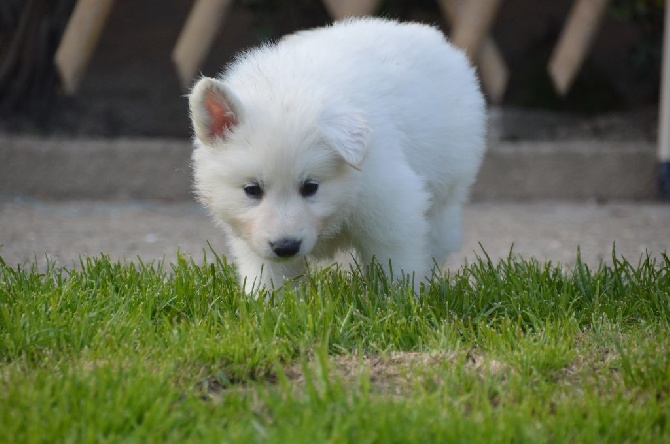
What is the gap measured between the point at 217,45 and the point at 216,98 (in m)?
5.52

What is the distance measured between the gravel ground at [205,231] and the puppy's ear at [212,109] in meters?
1.28

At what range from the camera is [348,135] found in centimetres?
337

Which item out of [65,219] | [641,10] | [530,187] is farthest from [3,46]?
[641,10]

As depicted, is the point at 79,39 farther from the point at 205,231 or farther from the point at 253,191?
the point at 253,191

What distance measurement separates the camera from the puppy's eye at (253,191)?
345cm

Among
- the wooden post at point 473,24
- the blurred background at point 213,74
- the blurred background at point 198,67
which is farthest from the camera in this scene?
the blurred background at point 198,67

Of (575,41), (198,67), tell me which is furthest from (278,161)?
(198,67)

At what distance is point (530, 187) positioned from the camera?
281 inches

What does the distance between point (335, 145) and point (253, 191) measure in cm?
34

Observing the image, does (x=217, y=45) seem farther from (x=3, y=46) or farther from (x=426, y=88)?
(x=426, y=88)

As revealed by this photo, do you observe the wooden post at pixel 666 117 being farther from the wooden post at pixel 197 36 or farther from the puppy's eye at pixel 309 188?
the puppy's eye at pixel 309 188

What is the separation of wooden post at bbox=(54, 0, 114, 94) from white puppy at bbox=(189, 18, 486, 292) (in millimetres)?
2941

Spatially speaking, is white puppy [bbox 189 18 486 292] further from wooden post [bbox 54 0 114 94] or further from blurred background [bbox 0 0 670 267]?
wooden post [bbox 54 0 114 94]

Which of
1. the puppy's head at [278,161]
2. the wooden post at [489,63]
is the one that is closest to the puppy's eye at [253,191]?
the puppy's head at [278,161]
